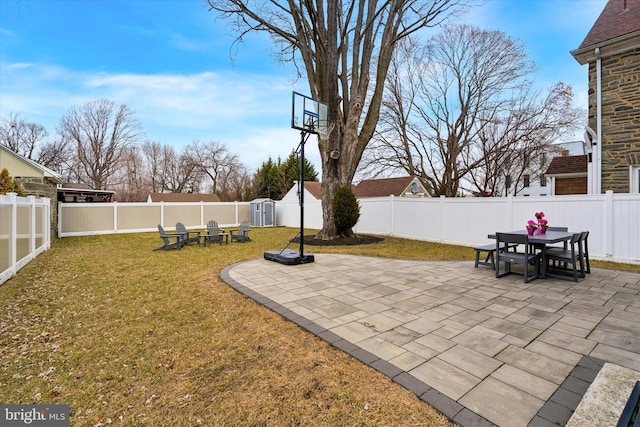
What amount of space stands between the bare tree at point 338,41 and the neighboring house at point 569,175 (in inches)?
368

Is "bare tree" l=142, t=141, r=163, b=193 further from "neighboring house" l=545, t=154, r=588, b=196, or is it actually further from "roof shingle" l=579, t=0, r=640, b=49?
"roof shingle" l=579, t=0, r=640, b=49

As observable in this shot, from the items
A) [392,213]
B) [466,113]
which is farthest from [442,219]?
[466,113]

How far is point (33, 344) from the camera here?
2945 mm

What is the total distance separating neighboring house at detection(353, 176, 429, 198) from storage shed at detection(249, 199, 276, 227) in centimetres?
941

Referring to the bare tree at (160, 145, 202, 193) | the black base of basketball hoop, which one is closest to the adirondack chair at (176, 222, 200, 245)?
the black base of basketball hoop

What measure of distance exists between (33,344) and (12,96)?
1997 cm

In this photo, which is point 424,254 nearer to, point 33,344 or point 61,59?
point 33,344

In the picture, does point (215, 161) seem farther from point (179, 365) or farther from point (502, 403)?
point (502, 403)

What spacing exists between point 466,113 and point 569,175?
20.0ft

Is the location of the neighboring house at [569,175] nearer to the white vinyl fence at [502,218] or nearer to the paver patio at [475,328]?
the white vinyl fence at [502,218]

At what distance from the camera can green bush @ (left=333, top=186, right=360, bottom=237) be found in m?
10.5

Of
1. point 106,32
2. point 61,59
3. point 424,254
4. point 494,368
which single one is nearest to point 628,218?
point 424,254

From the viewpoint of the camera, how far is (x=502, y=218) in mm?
8797

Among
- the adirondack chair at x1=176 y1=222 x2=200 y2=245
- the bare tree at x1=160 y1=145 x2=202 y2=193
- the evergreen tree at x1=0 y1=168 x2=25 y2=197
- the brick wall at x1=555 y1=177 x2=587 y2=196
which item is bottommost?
the adirondack chair at x1=176 y1=222 x2=200 y2=245
